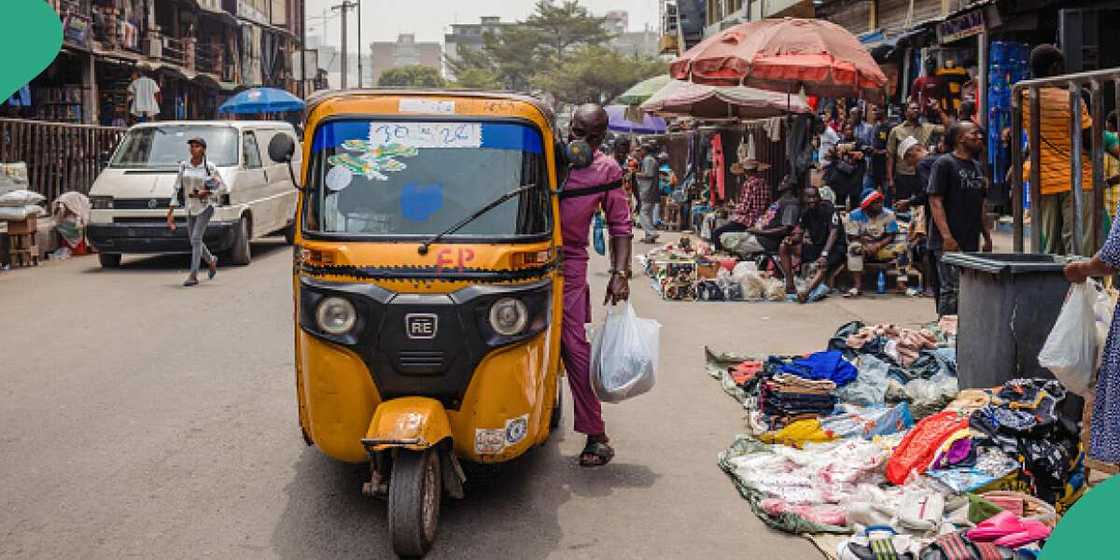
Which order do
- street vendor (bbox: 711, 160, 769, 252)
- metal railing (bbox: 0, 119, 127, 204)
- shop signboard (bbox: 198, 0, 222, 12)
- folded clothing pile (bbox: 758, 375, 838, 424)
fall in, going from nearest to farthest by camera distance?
1. folded clothing pile (bbox: 758, 375, 838, 424)
2. street vendor (bbox: 711, 160, 769, 252)
3. metal railing (bbox: 0, 119, 127, 204)
4. shop signboard (bbox: 198, 0, 222, 12)

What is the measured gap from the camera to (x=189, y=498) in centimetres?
554

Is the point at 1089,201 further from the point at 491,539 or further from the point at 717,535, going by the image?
the point at 491,539

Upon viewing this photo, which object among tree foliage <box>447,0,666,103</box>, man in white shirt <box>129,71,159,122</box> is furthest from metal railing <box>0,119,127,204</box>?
tree foliage <box>447,0,666,103</box>

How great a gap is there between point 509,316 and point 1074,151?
3.83 metres

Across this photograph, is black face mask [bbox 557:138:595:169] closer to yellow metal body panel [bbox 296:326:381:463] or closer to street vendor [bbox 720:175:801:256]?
yellow metal body panel [bbox 296:326:381:463]

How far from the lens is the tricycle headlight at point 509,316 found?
4.95 metres

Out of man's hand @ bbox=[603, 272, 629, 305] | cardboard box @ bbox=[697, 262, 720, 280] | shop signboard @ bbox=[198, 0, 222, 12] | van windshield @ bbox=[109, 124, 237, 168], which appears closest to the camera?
man's hand @ bbox=[603, 272, 629, 305]

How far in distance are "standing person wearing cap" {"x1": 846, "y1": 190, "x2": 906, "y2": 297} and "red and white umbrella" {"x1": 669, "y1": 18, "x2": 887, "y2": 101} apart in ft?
4.41

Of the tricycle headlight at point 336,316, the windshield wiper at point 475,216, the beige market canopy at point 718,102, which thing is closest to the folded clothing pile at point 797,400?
the windshield wiper at point 475,216

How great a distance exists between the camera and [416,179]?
526 cm

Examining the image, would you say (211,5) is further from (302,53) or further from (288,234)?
(288,234)

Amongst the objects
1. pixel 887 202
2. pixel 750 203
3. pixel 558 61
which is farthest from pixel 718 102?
pixel 558 61

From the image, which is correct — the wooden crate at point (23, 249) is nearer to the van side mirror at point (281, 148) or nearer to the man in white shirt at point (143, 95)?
the van side mirror at point (281, 148)

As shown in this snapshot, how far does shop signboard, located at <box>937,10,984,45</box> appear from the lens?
15.3m
